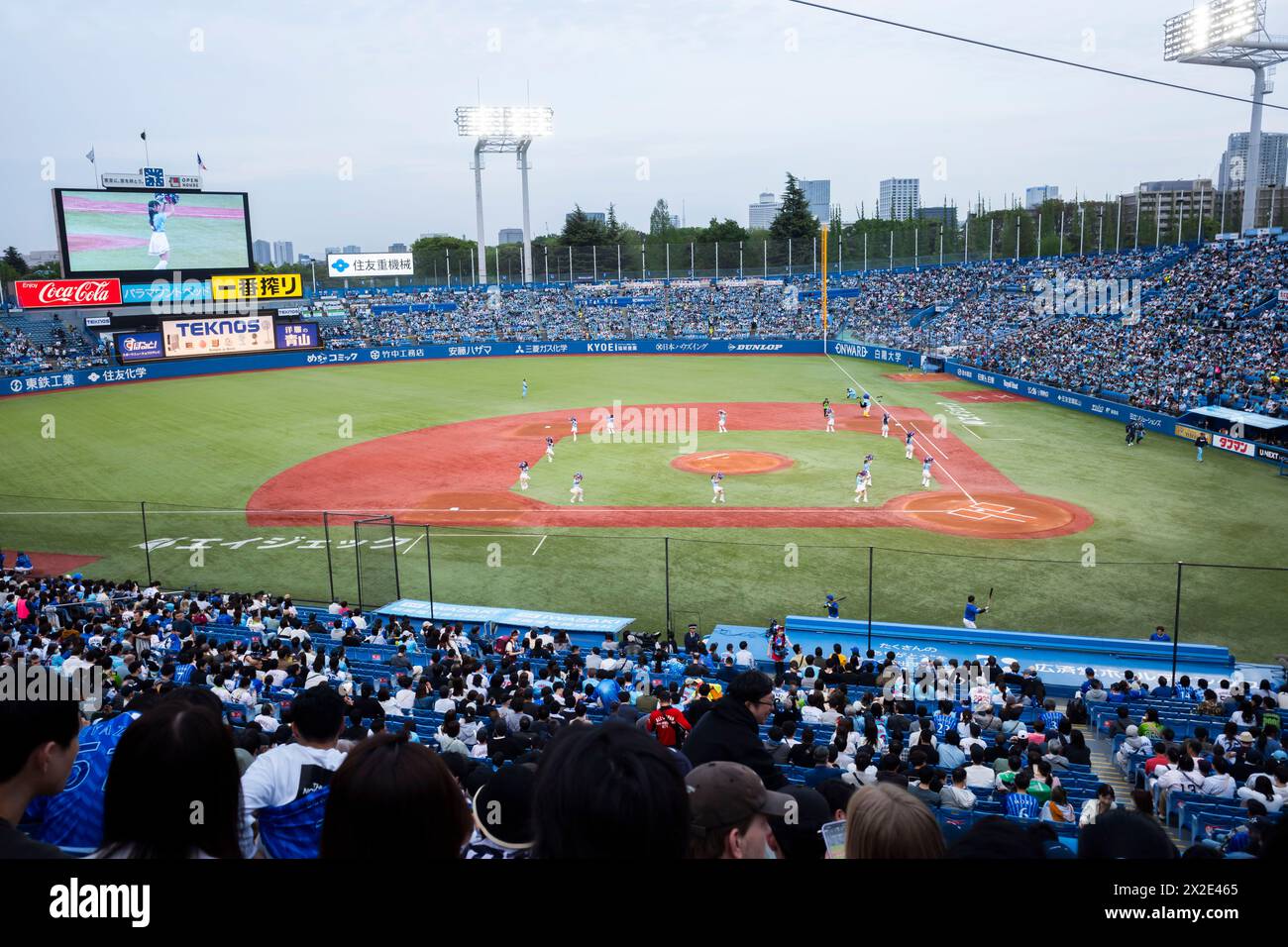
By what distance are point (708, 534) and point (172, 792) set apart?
25.4 m

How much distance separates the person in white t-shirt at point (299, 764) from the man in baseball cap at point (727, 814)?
1.99m

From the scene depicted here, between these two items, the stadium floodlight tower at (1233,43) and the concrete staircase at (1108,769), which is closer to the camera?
the concrete staircase at (1108,769)

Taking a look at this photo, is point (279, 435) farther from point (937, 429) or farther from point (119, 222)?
point (937, 429)

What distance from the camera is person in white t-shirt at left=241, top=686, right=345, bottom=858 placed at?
4.36m

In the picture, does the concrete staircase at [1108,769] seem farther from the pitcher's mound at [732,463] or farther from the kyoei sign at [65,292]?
the kyoei sign at [65,292]

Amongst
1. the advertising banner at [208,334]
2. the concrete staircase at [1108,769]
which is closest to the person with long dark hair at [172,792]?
the concrete staircase at [1108,769]

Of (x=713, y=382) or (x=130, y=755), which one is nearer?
(x=130, y=755)

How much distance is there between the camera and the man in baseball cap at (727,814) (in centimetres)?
340

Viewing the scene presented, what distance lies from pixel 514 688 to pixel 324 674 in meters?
3.07

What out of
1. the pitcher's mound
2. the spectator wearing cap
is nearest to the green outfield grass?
the pitcher's mound

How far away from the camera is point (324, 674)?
1394 centimetres

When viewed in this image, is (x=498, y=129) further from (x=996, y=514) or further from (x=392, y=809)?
(x=392, y=809)

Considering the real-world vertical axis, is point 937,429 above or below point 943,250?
below
